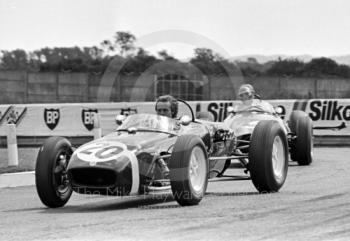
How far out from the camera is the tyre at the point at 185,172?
9.84 metres

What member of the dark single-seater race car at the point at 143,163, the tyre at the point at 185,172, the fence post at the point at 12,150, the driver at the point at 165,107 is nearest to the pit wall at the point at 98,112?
the fence post at the point at 12,150

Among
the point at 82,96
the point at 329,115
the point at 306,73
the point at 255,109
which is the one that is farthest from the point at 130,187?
the point at 306,73

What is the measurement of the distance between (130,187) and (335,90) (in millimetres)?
24710

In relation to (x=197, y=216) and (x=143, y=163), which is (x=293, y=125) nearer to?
(x=143, y=163)

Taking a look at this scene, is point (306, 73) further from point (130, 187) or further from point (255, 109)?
point (130, 187)

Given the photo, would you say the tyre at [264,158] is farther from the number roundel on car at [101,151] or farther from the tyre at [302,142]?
the tyre at [302,142]

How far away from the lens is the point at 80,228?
8227mm

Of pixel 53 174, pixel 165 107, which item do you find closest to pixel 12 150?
pixel 165 107

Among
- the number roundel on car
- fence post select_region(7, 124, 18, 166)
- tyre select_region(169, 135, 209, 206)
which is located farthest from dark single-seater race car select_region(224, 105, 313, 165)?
the number roundel on car

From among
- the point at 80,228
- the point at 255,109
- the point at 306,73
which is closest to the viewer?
the point at 80,228

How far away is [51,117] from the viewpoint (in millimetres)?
28203

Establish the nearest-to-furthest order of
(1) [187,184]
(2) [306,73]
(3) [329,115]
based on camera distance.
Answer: (1) [187,184] → (3) [329,115] → (2) [306,73]

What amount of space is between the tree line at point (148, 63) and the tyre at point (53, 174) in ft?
43.4

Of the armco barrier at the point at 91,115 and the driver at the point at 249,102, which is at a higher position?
the driver at the point at 249,102
